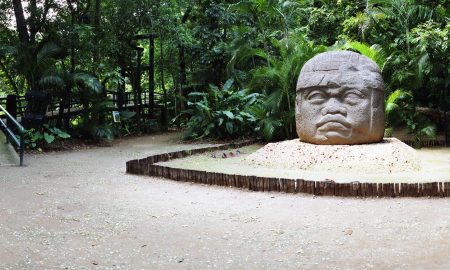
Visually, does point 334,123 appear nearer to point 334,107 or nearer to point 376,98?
point 334,107

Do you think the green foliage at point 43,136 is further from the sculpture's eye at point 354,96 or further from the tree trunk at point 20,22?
the sculpture's eye at point 354,96

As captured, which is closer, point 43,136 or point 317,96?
point 317,96

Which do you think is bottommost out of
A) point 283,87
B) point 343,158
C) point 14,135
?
point 343,158

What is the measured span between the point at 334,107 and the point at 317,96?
1.34 ft

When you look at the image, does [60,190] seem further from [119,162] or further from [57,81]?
[57,81]

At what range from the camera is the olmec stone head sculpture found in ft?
29.7

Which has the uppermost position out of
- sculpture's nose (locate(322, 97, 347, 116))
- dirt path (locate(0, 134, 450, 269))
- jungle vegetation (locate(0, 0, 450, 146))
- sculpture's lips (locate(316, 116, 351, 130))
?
jungle vegetation (locate(0, 0, 450, 146))

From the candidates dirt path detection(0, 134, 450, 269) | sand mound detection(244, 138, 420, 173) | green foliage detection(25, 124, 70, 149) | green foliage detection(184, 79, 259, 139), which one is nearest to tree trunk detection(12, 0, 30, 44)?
green foliage detection(25, 124, 70, 149)

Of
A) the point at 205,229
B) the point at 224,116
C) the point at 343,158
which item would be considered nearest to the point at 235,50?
the point at 224,116

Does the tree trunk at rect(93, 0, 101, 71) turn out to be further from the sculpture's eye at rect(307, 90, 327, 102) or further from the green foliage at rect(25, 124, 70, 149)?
the sculpture's eye at rect(307, 90, 327, 102)

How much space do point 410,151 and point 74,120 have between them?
12329mm

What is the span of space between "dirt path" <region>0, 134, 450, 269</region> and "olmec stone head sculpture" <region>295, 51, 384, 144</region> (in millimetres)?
2996

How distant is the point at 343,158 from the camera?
28.0ft

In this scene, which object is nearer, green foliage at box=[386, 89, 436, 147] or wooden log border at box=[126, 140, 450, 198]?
wooden log border at box=[126, 140, 450, 198]
